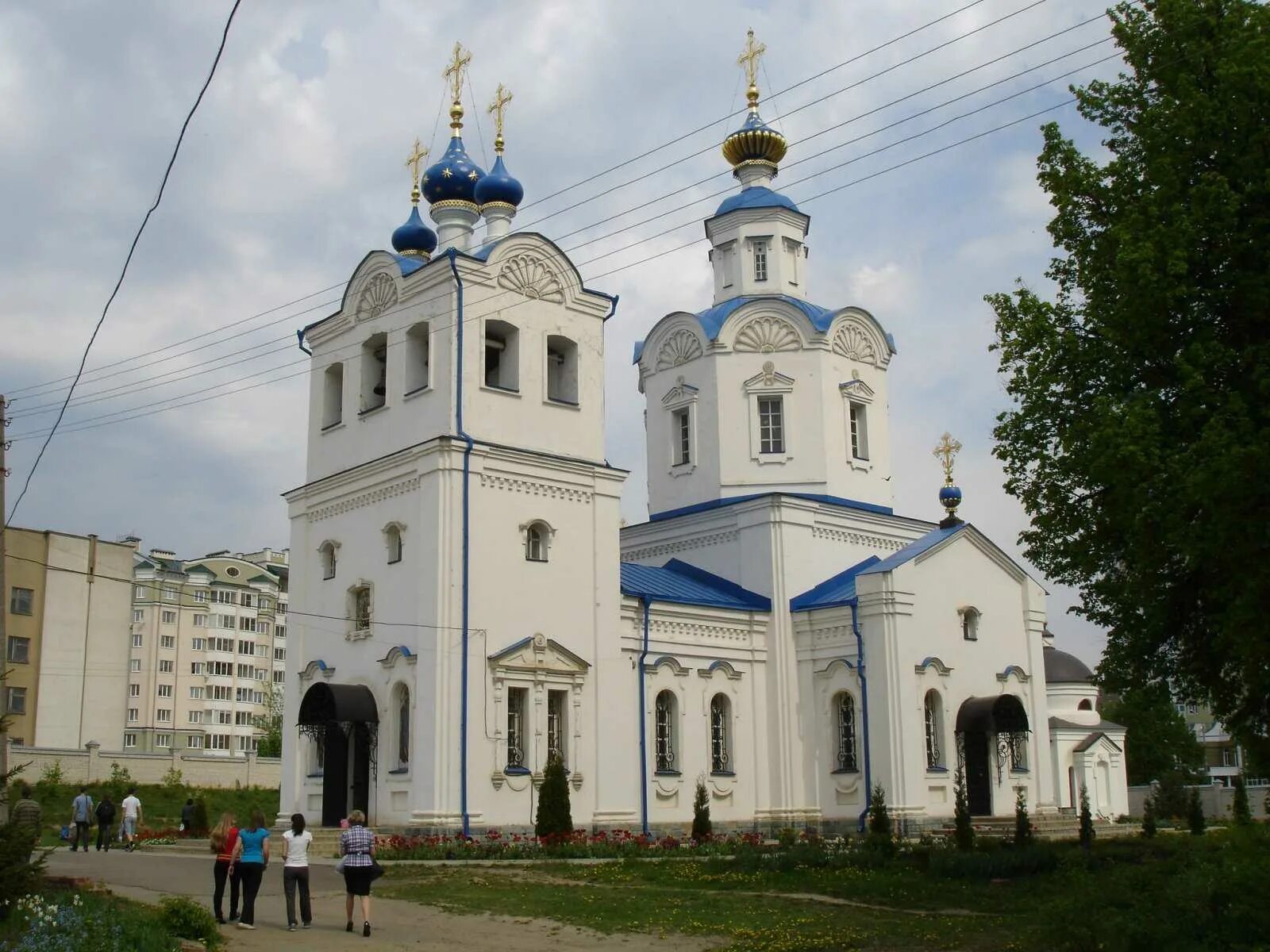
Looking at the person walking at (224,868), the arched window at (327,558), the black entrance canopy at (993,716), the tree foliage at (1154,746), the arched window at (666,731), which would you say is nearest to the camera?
the person walking at (224,868)

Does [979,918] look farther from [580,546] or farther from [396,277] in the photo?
[396,277]

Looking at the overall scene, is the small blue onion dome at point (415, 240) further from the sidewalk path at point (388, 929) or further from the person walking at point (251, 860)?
the person walking at point (251, 860)

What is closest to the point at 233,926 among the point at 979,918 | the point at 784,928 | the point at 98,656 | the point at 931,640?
the point at 784,928

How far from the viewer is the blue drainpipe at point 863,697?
77.0ft

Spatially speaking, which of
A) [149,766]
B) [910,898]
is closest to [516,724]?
[910,898]

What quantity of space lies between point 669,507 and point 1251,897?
19.1 metres

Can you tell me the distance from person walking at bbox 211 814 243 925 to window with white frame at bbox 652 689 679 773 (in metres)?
11.3

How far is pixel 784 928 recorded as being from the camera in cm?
1127

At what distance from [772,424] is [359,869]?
16.6 metres

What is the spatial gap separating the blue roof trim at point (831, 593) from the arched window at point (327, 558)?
27.6 ft

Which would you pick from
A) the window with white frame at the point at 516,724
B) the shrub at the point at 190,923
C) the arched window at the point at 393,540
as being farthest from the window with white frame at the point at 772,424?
the shrub at the point at 190,923

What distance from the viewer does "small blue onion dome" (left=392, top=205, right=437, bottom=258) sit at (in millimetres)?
24141

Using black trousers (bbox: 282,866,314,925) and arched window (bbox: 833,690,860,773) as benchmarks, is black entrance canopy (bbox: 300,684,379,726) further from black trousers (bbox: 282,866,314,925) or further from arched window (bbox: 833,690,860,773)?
arched window (bbox: 833,690,860,773)

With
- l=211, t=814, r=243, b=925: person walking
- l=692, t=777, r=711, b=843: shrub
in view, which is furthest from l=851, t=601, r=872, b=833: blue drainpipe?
l=211, t=814, r=243, b=925: person walking
